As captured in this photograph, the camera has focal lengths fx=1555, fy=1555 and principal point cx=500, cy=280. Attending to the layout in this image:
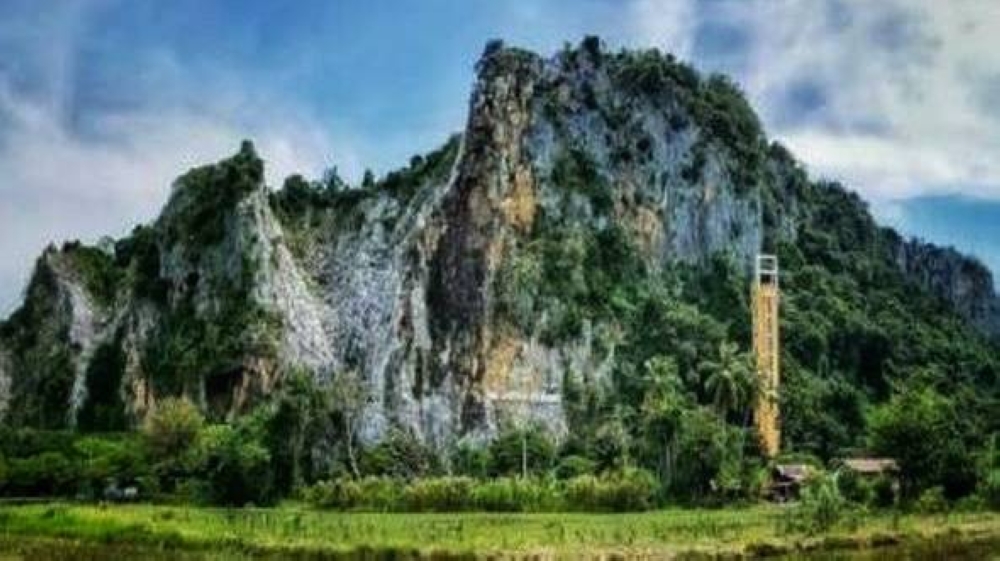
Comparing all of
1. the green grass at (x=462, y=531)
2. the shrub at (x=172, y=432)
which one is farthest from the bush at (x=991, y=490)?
the shrub at (x=172, y=432)

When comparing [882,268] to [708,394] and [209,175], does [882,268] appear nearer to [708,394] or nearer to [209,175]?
[708,394]

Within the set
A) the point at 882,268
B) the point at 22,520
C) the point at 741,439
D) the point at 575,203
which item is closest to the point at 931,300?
the point at 882,268

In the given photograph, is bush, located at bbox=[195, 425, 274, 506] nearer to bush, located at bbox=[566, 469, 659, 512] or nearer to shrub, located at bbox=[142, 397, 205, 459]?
shrub, located at bbox=[142, 397, 205, 459]

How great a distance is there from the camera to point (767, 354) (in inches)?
3814

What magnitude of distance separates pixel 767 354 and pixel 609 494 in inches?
1183

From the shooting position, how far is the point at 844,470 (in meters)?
71.3

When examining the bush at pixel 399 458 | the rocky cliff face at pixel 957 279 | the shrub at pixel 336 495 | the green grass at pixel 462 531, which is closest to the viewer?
the green grass at pixel 462 531

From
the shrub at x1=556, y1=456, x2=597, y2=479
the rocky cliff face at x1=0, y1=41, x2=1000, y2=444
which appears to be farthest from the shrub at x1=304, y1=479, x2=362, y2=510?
the rocky cliff face at x1=0, y1=41, x2=1000, y2=444

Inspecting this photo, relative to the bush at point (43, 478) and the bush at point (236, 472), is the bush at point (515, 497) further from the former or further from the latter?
the bush at point (43, 478)

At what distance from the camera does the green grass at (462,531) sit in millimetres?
45906

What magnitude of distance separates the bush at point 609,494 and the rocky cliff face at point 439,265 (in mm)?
24780

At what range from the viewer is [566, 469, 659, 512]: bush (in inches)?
2729

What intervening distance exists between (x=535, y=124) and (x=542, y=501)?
44.3 m

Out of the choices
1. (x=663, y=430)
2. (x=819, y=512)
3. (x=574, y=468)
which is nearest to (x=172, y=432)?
(x=574, y=468)
